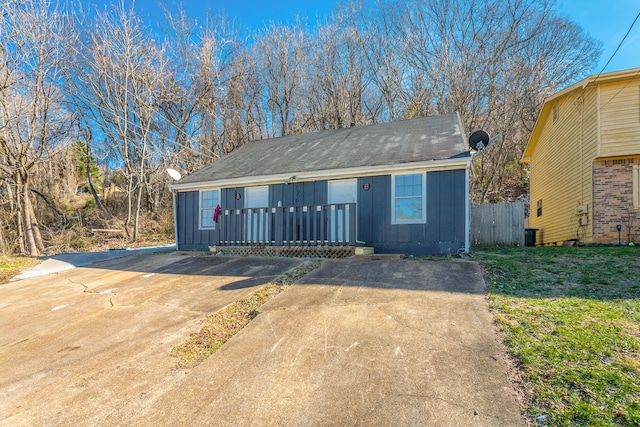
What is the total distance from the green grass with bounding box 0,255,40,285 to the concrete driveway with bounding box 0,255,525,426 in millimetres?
2939

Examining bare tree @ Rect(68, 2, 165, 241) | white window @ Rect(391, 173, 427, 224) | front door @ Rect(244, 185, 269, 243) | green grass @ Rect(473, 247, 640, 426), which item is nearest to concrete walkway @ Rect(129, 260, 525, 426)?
green grass @ Rect(473, 247, 640, 426)

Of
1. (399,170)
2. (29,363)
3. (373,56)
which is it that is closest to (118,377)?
(29,363)

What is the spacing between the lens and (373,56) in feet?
68.4

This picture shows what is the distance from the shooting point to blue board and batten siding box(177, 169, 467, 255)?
760cm

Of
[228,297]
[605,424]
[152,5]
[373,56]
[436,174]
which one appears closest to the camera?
[605,424]

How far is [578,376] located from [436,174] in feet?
18.8

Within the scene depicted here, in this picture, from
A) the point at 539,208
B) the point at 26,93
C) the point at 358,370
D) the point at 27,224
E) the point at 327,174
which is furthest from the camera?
the point at 539,208

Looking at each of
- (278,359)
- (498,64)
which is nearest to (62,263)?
(278,359)

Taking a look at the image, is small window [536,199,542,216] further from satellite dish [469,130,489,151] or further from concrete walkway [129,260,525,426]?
concrete walkway [129,260,525,426]

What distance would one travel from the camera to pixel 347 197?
8570 mm

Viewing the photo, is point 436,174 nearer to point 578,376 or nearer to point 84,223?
point 578,376

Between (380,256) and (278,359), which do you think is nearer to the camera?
(278,359)

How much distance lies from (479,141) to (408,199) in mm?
2559

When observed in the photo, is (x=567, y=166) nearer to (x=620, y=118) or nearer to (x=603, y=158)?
(x=603, y=158)
